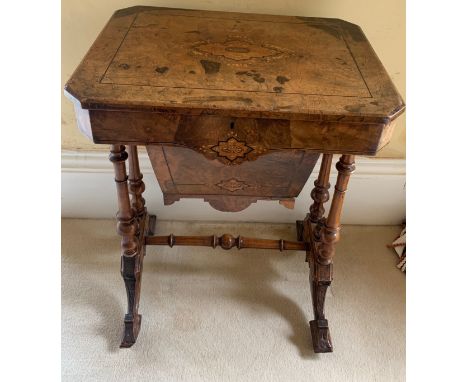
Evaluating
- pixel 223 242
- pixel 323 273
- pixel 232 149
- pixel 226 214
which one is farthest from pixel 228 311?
pixel 232 149

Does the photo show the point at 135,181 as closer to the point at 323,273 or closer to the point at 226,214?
the point at 226,214

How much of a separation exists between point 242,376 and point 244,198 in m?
0.50

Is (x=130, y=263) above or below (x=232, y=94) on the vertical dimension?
below

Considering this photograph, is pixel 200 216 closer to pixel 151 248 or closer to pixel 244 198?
pixel 151 248

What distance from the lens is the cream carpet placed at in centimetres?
122

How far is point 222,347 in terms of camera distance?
1.26 meters

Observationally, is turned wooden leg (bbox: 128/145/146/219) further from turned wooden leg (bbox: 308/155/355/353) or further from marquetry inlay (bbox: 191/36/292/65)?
turned wooden leg (bbox: 308/155/355/353)

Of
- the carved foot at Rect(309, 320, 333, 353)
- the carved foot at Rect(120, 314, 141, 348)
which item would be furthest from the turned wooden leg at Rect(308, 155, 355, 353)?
the carved foot at Rect(120, 314, 141, 348)

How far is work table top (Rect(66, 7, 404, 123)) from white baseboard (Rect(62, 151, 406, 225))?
536mm

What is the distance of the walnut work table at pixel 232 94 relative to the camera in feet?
2.72

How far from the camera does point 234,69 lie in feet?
3.05

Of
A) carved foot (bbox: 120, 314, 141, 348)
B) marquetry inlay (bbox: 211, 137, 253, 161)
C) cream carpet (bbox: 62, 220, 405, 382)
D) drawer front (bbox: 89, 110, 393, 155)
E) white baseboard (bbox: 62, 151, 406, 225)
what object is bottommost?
cream carpet (bbox: 62, 220, 405, 382)

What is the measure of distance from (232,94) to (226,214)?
875 mm

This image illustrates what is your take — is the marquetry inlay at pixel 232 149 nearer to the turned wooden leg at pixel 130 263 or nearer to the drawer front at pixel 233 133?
the drawer front at pixel 233 133
